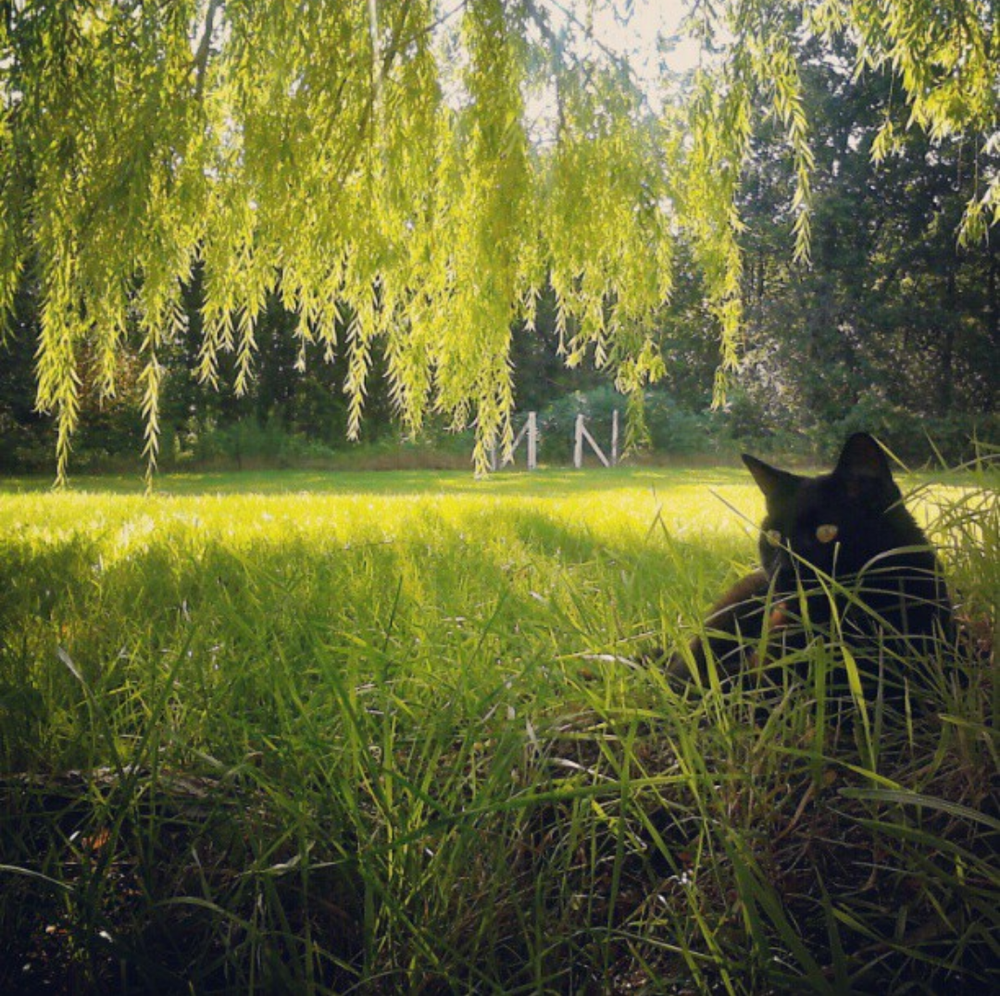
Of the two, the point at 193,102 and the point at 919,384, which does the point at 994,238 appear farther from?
the point at 193,102

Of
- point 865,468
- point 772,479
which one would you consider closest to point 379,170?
point 772,479

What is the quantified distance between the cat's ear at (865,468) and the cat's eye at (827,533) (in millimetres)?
95

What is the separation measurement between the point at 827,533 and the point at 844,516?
7 centimetres

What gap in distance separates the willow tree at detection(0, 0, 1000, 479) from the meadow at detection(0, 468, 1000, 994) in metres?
1.08

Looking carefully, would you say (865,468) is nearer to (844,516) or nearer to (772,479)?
(844,516)

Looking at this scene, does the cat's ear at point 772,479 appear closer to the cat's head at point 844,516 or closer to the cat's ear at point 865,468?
the cat's head at point 844,516

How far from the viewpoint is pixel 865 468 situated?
61.2 inches

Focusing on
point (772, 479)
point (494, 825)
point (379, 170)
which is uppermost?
point (379, 170)

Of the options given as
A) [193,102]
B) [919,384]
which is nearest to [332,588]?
[193,102]

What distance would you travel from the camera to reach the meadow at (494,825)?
33.7 inches

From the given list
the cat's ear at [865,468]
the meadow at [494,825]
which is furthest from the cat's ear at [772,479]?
the meadow at [494,825]

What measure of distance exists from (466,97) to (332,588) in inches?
59.5

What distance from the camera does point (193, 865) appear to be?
1066 millimetres

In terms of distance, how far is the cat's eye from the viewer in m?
1.53
